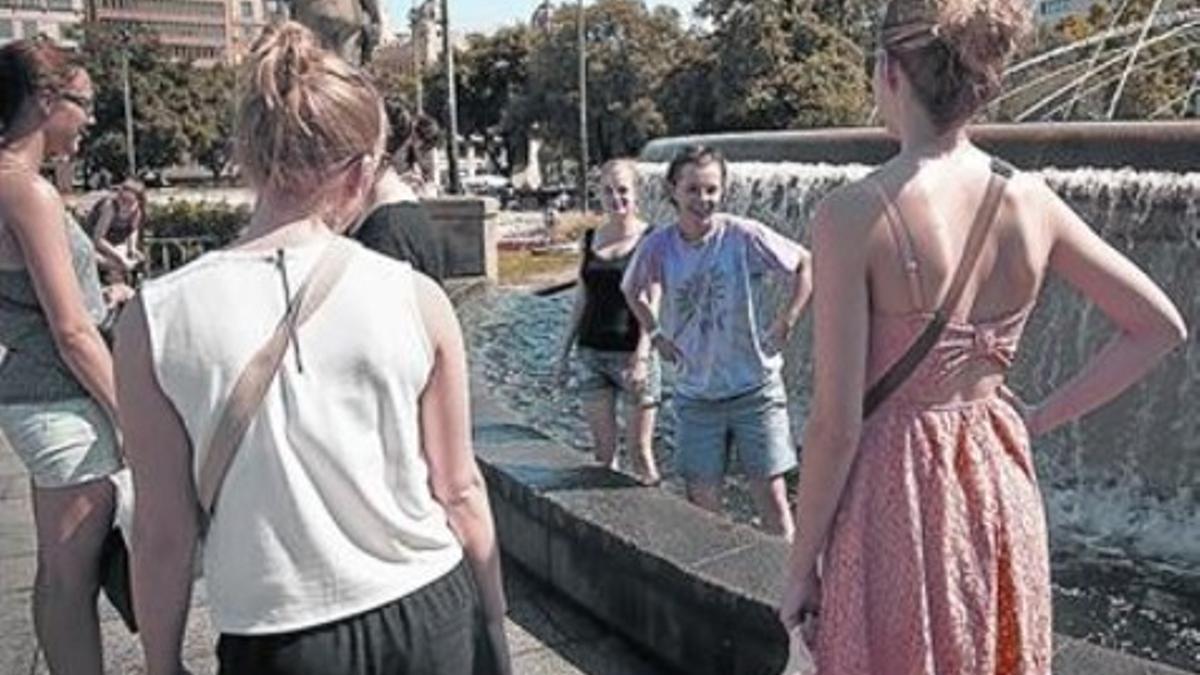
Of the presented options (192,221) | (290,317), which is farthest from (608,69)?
(290,317)

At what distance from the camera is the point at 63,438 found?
338cm

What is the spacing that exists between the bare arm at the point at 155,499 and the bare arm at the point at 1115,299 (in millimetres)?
1415

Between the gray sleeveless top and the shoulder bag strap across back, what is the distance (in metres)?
2.04

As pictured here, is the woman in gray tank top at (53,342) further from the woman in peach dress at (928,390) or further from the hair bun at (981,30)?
the hair bun at (981,30)

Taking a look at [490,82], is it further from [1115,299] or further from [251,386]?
[251,386]

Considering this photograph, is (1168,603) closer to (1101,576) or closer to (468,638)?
(1101,576)

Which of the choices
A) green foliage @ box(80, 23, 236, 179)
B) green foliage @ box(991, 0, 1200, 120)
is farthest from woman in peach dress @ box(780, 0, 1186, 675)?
green foliage @ box(80, 23, 236, 179)

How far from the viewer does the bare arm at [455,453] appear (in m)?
2.18

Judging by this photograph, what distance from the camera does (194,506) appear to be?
2035 millimetres

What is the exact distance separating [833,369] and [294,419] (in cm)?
82

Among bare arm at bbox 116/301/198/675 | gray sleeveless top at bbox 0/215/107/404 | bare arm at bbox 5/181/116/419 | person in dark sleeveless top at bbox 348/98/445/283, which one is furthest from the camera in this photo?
person in dark sleeveless top at bbox 348/98/445/283

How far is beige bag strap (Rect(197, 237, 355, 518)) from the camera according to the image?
6.43 feet

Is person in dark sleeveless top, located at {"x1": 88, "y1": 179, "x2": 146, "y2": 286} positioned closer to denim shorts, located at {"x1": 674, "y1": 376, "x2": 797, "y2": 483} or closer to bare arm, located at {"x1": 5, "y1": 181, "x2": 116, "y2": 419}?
denim shorts, located at {"x1": 674, "y1": 376, "x2": 797, "y2": 483}

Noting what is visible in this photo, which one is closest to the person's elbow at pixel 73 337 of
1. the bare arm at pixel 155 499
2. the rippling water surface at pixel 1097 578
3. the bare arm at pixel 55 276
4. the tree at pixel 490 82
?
the bare arm at pixel 55 276
